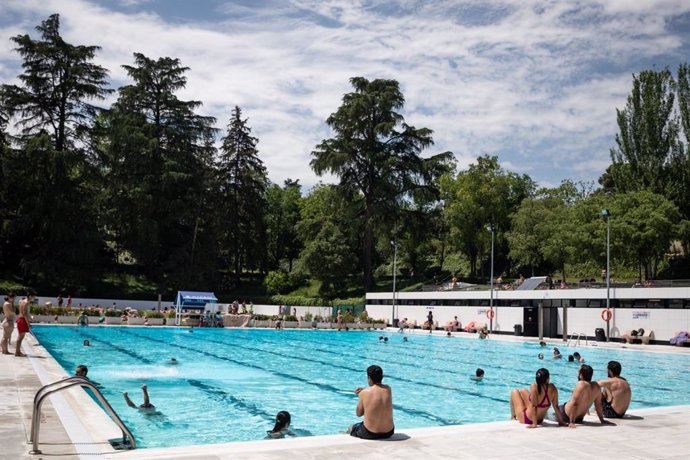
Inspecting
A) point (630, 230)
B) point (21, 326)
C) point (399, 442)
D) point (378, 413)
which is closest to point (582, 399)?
point (399, 442)

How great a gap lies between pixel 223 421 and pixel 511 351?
20.3m

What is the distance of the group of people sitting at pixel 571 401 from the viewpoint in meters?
9.09

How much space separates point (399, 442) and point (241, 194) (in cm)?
5987

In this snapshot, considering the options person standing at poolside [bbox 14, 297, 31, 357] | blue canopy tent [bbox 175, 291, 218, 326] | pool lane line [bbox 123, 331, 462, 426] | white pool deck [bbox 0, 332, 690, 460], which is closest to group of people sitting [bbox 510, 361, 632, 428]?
white pool deck [bbox 0, 332, 690, 460]

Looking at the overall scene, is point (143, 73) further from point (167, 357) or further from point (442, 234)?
point (167, 357)

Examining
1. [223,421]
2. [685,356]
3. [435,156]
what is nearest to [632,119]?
[435,156]

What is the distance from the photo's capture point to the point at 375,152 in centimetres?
6047

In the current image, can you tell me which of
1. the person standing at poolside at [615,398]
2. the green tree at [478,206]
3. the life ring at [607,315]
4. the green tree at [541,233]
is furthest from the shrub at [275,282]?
the person standing at poolside at [615,398]

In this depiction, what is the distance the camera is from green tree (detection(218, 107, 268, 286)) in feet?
215

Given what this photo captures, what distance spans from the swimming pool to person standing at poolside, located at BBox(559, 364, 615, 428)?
12.5ft

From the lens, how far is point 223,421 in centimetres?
1229

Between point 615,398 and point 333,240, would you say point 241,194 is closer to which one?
point 333,240

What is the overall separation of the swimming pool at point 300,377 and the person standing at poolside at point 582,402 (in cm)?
381

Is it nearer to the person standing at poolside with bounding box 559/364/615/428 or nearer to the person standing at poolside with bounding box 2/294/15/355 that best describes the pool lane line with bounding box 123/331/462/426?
the person standing at poolside with bounding box 559/364/615/428
